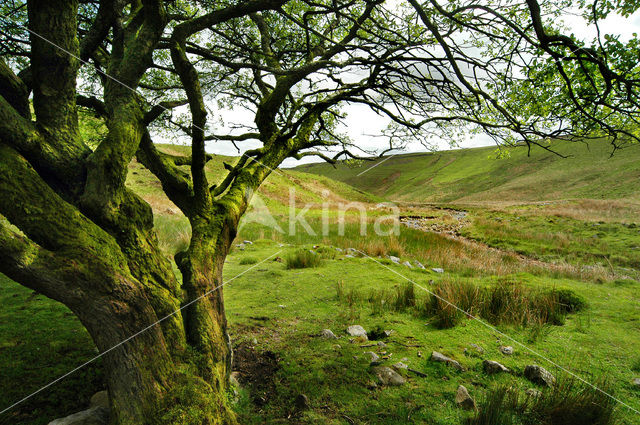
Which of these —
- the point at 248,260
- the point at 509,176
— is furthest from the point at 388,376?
the point at 509,176

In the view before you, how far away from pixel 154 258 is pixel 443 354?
3.38 m

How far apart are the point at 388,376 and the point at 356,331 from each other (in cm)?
110

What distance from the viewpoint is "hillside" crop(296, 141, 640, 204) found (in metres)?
53.7

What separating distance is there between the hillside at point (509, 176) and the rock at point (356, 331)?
29.0 m

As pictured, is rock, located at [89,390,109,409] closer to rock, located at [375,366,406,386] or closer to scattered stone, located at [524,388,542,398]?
rock, located at [375,366,406,386]

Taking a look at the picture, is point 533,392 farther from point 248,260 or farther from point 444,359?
point 248,260

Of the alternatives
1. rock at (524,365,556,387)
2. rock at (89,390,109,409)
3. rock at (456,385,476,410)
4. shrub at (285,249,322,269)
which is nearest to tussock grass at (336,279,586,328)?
rock at (524,365,556,387)

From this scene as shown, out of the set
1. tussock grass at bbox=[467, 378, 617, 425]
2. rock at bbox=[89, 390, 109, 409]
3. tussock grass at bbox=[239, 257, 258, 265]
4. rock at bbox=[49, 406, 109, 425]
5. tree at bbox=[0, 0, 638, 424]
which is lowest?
tussock grass at bbox=[467, 378, 617, 425]

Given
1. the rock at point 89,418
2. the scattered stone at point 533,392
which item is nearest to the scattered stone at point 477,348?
the scattered stone at point 533,392

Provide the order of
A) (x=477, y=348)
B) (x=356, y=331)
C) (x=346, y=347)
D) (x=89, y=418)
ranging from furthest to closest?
(x=356, y=331), (x=346, y=347), (x=477, y=348), (x=89, y=418)

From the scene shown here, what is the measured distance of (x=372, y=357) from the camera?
343 centimetres

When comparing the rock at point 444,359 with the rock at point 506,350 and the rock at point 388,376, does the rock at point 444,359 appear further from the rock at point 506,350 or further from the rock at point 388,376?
the rock at point 506,350

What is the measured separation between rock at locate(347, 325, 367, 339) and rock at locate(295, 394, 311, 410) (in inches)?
57.5

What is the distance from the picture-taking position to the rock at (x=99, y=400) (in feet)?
7.86
